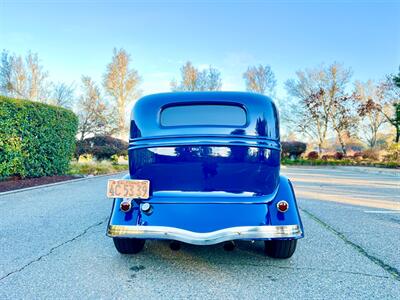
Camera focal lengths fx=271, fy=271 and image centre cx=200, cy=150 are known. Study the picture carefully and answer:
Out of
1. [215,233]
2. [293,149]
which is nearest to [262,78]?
[293,149]

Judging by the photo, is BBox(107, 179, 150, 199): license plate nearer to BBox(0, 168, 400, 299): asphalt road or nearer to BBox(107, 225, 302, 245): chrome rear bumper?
BBox(107, 225, 302, 245): chrome rear bumper

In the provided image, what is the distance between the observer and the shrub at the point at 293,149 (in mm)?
26406

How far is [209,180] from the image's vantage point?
229cm

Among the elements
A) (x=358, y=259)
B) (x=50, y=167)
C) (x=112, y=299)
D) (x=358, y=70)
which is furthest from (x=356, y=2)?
(x=358, y=70)

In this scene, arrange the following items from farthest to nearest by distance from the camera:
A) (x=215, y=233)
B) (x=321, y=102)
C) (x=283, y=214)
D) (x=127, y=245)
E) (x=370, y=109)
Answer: (x=321, y=102) → (x=370, y=109) → (x=127, y=245) → (x=283, y=214) → (x=215, y=233)

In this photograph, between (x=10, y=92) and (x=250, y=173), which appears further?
(x=10, y=92)

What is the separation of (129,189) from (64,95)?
21438 millimetres

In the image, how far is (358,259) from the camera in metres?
2.62

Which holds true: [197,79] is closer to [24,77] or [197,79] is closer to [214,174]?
[24,77]

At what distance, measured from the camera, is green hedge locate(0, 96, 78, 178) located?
6.70 m

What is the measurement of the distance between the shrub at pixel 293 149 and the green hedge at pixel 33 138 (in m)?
21.4

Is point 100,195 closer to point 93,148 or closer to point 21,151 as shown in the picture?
point 21,151

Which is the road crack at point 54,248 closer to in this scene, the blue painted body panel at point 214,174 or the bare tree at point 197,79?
the blue painted body panel at point 214,174

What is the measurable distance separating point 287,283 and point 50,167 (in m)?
8.22
